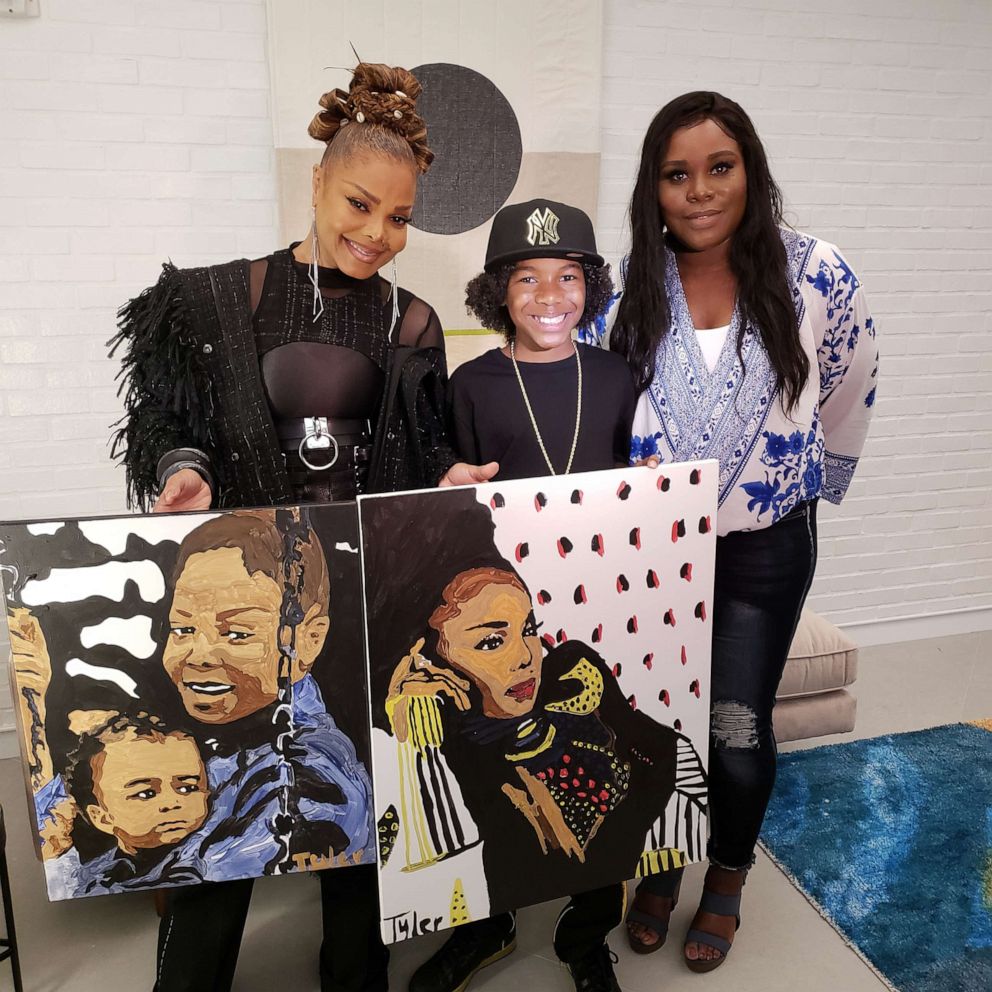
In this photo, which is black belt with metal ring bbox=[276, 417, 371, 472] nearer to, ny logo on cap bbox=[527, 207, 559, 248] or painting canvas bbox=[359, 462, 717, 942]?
painting canvas bbox=[359, 462, 717, 942]

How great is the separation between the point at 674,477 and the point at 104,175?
1.86 metres

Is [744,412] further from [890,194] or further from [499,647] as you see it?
[890,194]

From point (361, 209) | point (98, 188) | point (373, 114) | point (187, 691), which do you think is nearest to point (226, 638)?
point (187, 691)

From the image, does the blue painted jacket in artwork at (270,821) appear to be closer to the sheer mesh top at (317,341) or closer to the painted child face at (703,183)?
the sheer mesh top at (317,341)

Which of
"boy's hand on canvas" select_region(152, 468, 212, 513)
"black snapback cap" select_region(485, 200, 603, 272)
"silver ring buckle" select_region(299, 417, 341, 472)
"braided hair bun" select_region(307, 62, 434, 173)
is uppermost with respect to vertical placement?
"braided hair bun" select_region(307, 62, 434, 173)

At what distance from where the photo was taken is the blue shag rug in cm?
183

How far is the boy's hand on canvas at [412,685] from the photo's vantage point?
1.27 m

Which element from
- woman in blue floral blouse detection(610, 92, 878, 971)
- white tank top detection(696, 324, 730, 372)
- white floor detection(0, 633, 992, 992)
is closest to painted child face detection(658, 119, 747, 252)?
woman in blue floral blouse detection(610, 92, 878, 971)

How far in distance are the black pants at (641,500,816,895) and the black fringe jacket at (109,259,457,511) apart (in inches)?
23.0

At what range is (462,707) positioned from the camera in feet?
4.28

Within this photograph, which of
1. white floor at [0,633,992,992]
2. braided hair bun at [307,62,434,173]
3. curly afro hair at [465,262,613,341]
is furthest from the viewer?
white floor at [0,633,992,992]

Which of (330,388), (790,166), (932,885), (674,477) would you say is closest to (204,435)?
(330,388)

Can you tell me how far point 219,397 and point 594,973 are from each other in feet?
4.19

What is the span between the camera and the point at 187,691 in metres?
1.20
